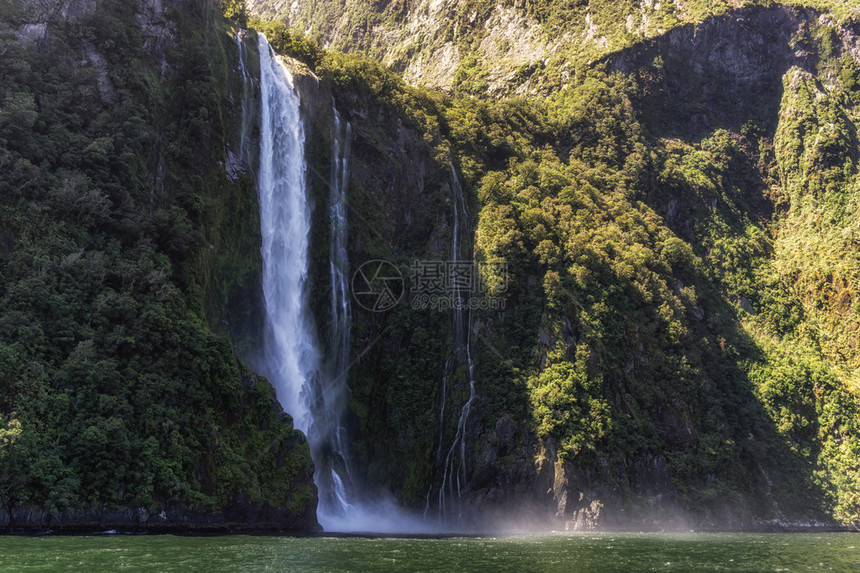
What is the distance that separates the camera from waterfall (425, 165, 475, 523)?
41594mm

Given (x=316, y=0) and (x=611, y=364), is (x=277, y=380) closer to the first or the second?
(x=611, y=364)

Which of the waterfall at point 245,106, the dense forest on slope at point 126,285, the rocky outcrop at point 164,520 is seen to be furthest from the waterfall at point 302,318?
the rocky outcrop at point 164,520

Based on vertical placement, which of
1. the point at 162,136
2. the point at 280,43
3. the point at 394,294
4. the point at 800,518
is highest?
the point at 280,43

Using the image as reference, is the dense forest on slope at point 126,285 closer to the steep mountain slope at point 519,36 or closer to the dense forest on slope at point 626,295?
the dense forest on slope at point 626,295

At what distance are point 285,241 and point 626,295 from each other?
24435mm

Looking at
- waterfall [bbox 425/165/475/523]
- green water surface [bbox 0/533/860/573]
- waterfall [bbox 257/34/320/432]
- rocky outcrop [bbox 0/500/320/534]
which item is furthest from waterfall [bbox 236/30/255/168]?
green water surface [bbox 0/533/860/573]

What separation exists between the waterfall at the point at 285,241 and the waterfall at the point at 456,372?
8.58 meters

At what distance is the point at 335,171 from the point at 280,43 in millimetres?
10659

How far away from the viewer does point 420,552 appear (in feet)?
74.9

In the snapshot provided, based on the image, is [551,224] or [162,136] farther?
[551,224]

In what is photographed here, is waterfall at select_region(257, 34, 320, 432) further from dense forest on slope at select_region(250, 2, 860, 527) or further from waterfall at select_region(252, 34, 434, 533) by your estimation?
dense forest on slope at select_region(250, 2, 860, 527)

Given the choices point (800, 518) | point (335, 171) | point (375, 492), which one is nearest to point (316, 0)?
point (335, 171)

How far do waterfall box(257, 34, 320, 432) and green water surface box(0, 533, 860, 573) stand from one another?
13933 mm

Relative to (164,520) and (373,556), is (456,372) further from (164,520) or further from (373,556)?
(373,556)
